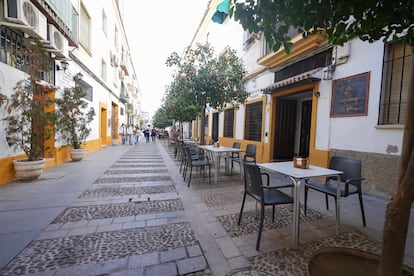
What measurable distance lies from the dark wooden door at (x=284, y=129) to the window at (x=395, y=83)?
3.23 m

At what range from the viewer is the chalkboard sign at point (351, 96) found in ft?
12.3

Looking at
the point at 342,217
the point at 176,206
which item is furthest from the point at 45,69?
the point at 342,217

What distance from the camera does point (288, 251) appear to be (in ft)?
6.45

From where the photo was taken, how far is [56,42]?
16.7 ft

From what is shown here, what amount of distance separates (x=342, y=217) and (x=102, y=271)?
3195 millimetres

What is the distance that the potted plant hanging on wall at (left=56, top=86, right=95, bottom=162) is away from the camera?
546 cm

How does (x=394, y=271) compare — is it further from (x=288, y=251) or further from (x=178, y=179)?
(x=178, y=179)

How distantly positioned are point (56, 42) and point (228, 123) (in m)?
7.44

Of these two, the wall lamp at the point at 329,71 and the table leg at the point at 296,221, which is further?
the wall lamp at the point at 329,71

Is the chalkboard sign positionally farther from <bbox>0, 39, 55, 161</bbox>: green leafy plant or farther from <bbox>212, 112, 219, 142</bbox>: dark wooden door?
<bbox>212, 112, 219, 142</bbox>: dark wooden door

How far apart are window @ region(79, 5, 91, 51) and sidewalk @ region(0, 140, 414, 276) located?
6.50 m

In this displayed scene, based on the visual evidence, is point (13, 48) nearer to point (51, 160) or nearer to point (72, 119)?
point (72, 119)

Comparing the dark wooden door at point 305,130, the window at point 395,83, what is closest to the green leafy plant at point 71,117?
the window at point 395,83

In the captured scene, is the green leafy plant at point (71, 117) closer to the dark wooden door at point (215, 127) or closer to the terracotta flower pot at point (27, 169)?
the terracotta flower pot at point (27, 169)
